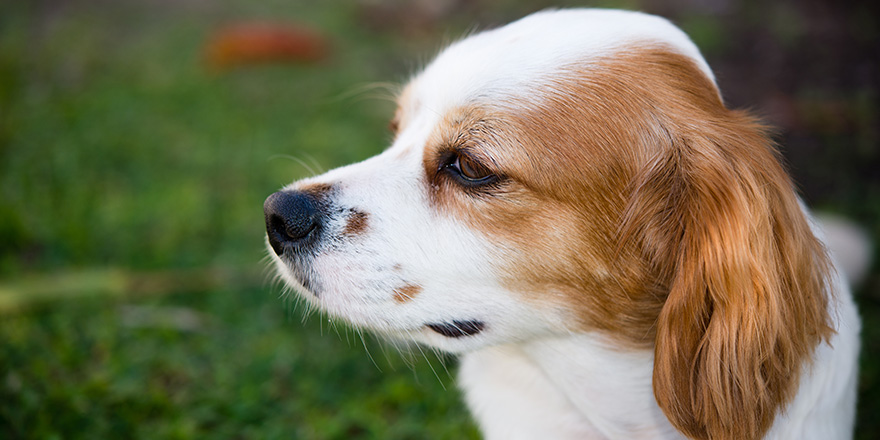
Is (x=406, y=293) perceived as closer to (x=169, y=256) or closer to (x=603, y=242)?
(x=603, y=242)

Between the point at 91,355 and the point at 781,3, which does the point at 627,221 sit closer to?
the point at 91,355

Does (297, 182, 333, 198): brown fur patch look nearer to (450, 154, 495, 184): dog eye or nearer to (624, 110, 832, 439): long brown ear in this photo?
(450, 154, 495, 184): dog eye

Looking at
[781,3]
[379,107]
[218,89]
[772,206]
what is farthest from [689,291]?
[218,89]

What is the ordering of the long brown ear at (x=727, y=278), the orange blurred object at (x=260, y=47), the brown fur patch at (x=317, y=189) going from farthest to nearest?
the orange blurred object at (x=260, y=47), the brown fur patch at (x=317, y=189), the long brown ear at (x=727, y=278)

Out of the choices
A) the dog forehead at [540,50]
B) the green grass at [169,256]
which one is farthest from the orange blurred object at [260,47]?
the dog forehead at [540,50]

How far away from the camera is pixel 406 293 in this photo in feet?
7.01

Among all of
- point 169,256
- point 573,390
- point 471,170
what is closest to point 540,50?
point 471,170

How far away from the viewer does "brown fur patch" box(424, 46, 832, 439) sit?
193 centimetres

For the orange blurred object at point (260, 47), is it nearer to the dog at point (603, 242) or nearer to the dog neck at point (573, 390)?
the dog at point (603, 242)

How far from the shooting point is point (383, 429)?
9.95 feet

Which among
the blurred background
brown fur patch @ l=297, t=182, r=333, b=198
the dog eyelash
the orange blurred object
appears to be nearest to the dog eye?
the dog eyelash

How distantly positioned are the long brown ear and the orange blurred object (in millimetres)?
6082

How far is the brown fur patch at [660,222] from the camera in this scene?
1927 mm

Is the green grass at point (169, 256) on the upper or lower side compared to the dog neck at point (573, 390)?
lower
